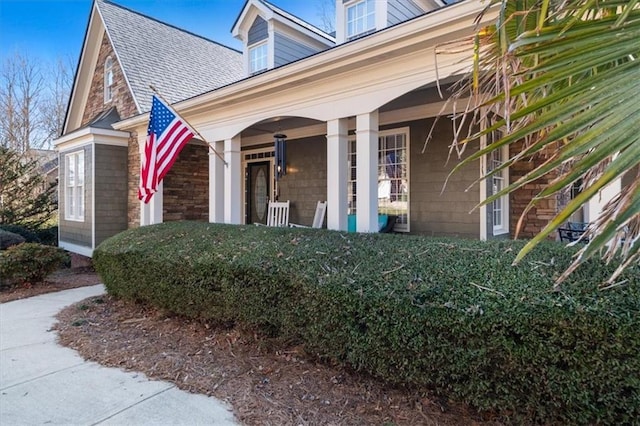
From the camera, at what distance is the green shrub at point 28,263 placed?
6969 millimetres

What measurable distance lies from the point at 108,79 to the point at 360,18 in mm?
8186

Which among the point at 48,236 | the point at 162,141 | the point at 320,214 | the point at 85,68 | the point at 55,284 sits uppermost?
the point at 85,68

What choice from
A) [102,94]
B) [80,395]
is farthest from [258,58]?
[80,395]

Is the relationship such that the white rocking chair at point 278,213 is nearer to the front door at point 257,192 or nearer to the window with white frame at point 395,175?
the front door at point 257,192

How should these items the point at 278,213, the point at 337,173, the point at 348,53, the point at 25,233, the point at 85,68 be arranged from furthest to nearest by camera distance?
Answer: the point at 85,68
the point at 25,233
the point at 278,213
the point at 337,173
the point at 348,53

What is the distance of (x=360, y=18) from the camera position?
280 inches

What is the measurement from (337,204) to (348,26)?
3697 mm

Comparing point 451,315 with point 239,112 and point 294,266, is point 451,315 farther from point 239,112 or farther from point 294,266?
point 239,112

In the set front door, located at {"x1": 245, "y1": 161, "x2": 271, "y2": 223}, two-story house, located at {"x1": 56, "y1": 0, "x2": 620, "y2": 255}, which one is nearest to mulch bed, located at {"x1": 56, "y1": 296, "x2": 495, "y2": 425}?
two-story house, located at {"x1": 56, "y1": 0, "x2": 620, "y2": 255}

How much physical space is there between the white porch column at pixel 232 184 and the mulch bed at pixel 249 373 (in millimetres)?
2455

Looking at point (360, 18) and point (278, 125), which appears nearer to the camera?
point (360, 18)

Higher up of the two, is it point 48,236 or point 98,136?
point 98,136

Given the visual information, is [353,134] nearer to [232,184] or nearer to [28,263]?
[232,184]

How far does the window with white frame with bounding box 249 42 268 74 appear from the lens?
8.56 m
